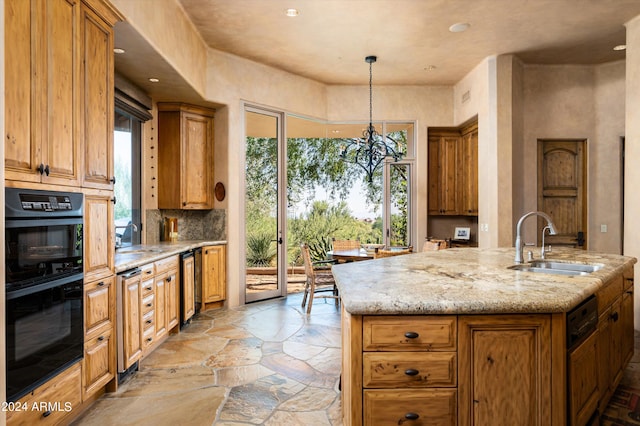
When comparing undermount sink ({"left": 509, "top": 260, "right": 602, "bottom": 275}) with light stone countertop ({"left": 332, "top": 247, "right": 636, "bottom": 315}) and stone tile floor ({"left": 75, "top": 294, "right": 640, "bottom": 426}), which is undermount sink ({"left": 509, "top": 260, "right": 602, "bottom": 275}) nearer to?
light stone countertop ({"left": 332, "top": 247, "right": 636, "bottom": 315})

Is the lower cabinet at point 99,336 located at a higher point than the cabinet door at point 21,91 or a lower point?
lower

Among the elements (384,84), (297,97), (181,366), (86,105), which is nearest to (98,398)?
(181,366)

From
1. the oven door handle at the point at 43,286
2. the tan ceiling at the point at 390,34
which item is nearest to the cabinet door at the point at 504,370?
the oven door handle at the point at 43,286

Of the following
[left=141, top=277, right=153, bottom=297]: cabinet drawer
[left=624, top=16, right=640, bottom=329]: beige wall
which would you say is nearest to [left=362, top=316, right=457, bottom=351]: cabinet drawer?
[left=141, top=277, right=153, bottom=297]: cabinet drawer

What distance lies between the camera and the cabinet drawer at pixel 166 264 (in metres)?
3.86

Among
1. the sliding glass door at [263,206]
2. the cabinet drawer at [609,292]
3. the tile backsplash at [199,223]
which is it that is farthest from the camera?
the sliding glass door at [263,206]

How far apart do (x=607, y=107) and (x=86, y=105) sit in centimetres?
613

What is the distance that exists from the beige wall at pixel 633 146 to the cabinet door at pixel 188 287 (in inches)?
187

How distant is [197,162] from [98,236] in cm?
294

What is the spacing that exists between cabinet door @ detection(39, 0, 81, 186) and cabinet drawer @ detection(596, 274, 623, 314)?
309 centimetres

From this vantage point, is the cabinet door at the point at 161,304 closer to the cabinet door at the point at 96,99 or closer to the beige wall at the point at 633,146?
the cabinet door at the point at 96,99

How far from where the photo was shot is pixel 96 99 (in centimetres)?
278

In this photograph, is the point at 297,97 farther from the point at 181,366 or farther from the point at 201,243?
the point at 181,366

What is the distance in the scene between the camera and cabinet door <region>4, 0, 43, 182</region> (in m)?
1.95
